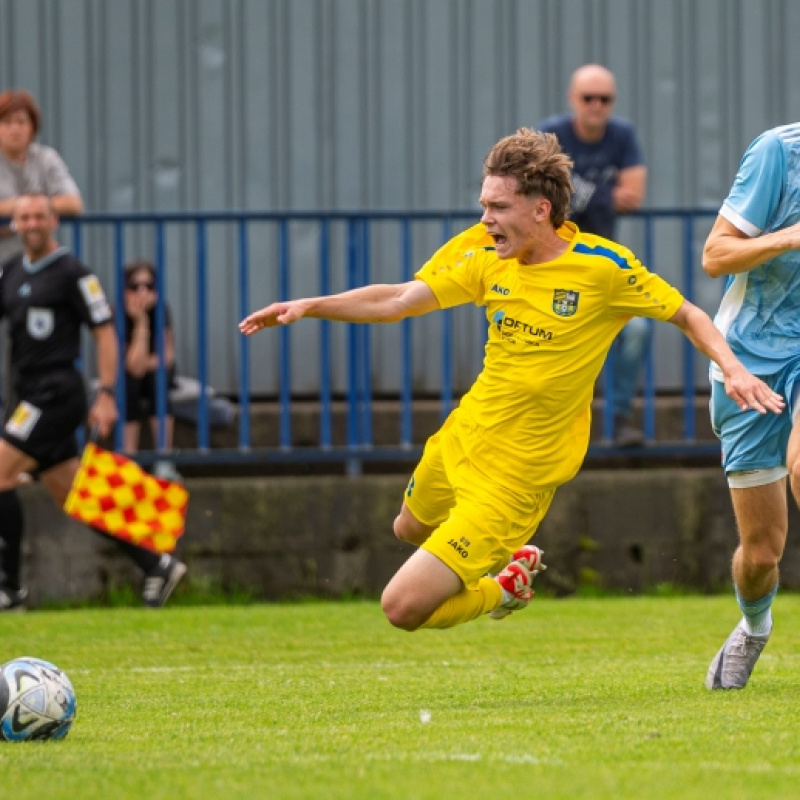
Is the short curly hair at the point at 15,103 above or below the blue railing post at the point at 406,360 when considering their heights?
above

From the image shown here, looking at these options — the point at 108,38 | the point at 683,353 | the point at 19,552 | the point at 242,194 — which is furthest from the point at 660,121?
the point at 19,552

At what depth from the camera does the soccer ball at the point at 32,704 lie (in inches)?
219

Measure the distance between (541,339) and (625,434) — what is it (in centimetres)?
478

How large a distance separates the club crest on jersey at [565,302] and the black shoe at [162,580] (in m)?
4.57

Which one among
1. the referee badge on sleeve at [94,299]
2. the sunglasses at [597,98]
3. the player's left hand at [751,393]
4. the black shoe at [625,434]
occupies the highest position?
the sunglasses at [597,98]

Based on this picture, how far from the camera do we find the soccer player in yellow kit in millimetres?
6578

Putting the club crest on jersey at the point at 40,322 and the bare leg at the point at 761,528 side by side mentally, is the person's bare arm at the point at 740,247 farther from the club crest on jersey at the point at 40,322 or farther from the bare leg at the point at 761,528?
the club crest on jersey at the point at 40,322

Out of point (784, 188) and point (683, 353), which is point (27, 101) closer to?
point (683, 353)

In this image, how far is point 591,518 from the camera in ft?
36.9

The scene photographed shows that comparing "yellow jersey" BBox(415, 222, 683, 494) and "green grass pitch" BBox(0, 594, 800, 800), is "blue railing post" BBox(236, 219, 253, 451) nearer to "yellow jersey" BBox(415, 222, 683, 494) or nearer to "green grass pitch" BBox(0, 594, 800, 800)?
"green grass pitch" BBox(0, 594, 800, 800)

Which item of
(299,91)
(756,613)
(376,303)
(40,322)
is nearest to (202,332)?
(40,322)

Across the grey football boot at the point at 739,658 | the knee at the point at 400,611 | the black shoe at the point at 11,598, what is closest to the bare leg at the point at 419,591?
the knee at the point at 400,611

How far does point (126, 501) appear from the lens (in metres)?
10.6

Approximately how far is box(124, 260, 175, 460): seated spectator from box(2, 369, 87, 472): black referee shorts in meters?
0.78
